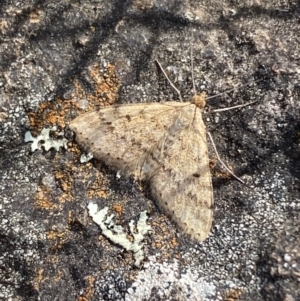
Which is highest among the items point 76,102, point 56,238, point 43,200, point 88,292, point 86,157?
point 76,102

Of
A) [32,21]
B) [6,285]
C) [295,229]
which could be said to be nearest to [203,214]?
[295,229]

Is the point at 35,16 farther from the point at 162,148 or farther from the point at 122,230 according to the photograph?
the point at 122,230

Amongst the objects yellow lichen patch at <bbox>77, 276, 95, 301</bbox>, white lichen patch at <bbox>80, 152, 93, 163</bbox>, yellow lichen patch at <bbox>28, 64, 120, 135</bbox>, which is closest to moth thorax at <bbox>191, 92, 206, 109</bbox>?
yellow lichen patch at <bbox>28, 64, 120, 135</bbox>

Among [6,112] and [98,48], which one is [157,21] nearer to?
[98,48]

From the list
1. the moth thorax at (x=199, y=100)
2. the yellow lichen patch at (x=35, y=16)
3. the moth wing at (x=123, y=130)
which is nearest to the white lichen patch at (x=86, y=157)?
the moth wing at (x=123, y=130)

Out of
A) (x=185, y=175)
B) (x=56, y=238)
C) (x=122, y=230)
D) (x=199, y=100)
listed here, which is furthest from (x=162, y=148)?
(x=56, y=238)

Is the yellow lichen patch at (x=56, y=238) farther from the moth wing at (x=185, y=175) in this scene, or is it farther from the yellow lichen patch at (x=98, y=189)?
the moth wing at (x=185, y=175)
